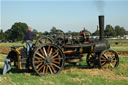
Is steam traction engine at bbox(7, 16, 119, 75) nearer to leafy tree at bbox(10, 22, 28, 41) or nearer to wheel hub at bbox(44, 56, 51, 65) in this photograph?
wheel hub at bbox(44, 56, 51, 65)

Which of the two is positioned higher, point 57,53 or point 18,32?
point 18,32

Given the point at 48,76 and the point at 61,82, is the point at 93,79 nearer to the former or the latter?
the point at 61,82

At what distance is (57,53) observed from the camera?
7547 millimetres

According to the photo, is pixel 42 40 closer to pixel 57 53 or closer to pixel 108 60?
pixel 57 53

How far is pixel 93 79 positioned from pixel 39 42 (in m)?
2.77

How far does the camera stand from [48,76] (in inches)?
279

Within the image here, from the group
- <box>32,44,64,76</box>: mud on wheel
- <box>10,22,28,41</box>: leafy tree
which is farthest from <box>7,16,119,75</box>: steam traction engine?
<box>10,22,28,41</box>: leafy tree

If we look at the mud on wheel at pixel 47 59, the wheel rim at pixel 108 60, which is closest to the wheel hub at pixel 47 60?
the mud on wheel at pixel 47 59

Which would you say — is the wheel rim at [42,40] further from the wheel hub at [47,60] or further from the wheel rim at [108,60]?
the wheel rim at [108,60]

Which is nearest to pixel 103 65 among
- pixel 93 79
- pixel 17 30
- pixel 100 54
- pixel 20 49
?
pixel 100 54

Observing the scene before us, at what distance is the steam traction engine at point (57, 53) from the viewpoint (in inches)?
288

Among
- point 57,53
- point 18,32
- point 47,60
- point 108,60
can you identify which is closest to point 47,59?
point 47,60

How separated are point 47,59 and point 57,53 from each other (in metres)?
0.49

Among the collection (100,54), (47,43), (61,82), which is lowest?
(61,82)
